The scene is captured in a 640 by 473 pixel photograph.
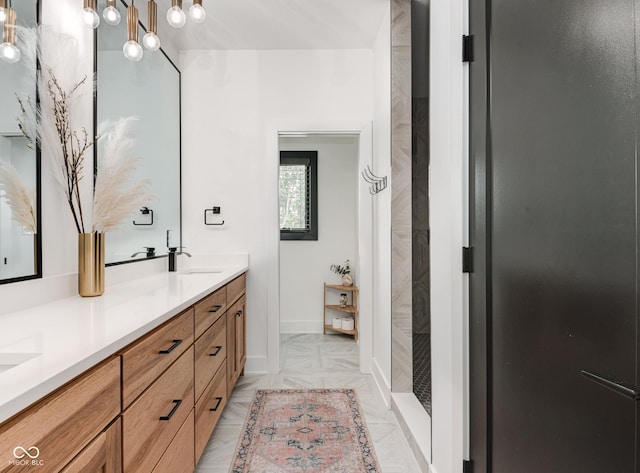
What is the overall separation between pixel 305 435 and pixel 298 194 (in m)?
2.91

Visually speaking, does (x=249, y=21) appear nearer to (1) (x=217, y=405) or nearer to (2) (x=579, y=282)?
(1) (x=217, y=405)

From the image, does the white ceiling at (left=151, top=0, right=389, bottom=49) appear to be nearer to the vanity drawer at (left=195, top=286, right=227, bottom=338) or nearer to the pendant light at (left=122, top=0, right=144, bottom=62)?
the pendant light at (left=122, top=0, right=144, bottom=62)

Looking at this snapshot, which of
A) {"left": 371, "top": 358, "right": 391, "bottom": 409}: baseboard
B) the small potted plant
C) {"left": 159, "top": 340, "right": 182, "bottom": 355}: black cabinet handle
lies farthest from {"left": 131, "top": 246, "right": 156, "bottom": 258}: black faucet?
the small potted plant

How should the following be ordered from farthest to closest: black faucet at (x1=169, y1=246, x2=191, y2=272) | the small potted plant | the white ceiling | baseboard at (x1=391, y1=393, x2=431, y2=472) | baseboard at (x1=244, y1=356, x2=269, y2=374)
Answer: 1. the small potted plant
2. baseboard at (x1=244, y1=356, x2=269, y2=374)
3. black faucet at (x1=169, y1=246, x2=191, y2=272)
4. the white ceiling
5. baseboard at (x1=391, y1=393, x2=431, y2=472)

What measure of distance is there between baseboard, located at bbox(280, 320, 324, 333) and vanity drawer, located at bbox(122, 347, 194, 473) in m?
2.93

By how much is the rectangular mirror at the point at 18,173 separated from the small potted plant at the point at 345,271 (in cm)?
319

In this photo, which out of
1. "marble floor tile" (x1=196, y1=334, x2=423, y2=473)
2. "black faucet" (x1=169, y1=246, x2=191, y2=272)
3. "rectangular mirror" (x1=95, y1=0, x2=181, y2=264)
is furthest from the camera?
"black faucet" (x1=169, y1=246, x2=191, y2=272)

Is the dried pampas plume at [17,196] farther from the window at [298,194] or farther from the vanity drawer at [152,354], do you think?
the window at [298,194]

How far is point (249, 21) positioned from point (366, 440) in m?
2.90

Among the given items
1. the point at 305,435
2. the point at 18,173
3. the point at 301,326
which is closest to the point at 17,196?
the point at 18,173

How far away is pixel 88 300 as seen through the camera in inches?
66.4

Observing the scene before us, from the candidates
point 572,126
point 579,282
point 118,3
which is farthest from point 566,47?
point 118,3

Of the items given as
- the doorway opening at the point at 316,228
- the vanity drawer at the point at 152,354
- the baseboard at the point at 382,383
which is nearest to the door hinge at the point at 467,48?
the vanity drawer at the point at 152,354

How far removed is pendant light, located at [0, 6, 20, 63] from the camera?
1.36 meters
